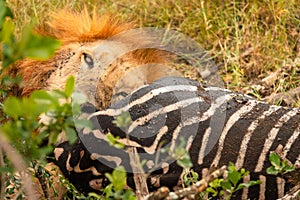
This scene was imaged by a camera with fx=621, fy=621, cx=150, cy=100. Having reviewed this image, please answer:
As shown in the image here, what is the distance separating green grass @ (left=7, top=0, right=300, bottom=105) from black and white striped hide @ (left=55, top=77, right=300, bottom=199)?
121 cm

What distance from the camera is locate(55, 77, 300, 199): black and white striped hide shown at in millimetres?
1850

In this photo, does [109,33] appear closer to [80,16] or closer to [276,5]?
[80,16]

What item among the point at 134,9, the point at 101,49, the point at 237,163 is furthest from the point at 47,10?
the point at 237,163

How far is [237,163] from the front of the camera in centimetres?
185

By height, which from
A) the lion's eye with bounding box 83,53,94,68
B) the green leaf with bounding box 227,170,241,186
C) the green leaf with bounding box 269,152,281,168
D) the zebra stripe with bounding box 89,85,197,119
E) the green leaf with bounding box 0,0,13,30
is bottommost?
the zebra stripe with bounding box 89,85,197,119

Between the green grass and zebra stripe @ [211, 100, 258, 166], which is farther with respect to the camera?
the green grass

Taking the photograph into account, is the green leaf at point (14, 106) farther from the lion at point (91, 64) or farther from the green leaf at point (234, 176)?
the lion at point (91, 64)

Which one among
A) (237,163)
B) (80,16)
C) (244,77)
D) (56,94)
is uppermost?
(56,94)

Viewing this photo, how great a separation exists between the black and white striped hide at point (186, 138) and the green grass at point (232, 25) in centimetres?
121

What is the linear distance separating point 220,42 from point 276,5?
1.40 feet

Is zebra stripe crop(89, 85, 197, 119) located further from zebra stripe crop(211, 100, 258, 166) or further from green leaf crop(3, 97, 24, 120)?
green leaf crop(3, 97, 24, 120)

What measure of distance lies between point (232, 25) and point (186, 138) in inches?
71.1

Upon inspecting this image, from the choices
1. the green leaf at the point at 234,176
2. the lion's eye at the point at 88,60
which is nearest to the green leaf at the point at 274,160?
the green leaf at the point at 234,176

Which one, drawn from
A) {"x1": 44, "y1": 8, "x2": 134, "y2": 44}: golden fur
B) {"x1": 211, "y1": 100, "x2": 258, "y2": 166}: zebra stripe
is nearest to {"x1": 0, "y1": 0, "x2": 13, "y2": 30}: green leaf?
{"x1": 211, "y1": 100, "x2": 258, "y2": 166}: zebra stripe
